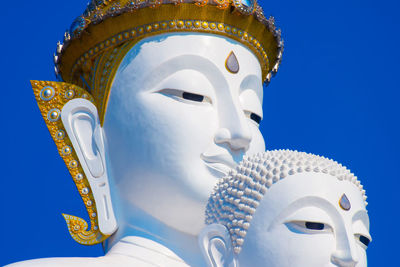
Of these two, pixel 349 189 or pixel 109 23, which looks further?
pixel 109 23

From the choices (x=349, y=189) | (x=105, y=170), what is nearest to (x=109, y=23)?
Result: (x=105, y=170)

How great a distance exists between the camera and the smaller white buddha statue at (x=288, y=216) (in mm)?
7023

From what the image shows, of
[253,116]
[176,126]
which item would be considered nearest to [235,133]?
[176,126]

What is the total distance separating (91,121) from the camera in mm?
8477

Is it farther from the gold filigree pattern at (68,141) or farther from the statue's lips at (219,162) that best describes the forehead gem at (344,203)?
the gold filigree pattern at (68,141)

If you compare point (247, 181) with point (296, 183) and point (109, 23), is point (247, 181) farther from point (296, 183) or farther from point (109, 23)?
point (109, 23)

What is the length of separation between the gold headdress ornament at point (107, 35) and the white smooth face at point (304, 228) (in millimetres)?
1703

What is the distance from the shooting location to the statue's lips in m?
8.03

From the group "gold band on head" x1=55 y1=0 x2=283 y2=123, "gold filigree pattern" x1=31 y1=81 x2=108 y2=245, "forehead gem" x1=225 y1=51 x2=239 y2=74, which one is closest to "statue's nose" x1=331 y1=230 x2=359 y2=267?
"forehead gem" x1=225 y1=51 x2=239 y2=74

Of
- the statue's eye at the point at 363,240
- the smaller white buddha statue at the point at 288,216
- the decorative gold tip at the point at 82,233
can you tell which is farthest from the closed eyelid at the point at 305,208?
the decorative gold tip at the point at 82,233

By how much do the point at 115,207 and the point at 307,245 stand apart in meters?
1.95

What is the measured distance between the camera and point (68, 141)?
8.45 metres

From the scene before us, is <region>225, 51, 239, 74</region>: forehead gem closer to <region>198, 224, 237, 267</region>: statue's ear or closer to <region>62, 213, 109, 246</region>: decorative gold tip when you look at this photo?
<region>198, 224, 237, 267</region>: statue's ear

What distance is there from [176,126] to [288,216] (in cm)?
140
